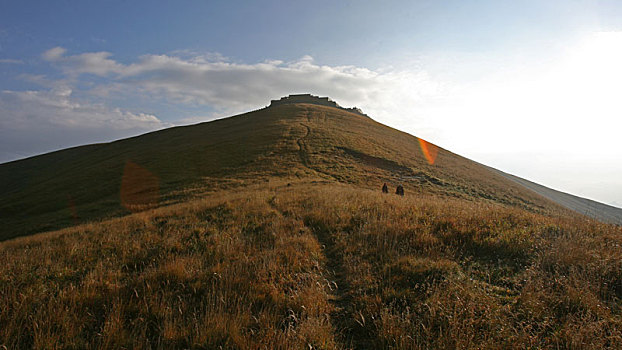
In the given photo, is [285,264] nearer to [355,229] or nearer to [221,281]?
[221,281]

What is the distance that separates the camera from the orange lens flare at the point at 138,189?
79.0 ft

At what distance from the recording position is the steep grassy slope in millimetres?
27578

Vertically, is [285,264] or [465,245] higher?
[465,245]

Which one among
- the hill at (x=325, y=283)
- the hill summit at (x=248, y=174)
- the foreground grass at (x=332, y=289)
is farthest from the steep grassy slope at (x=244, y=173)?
the foreground grass at (x=332, y=289)

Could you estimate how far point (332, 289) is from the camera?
16.1 ft

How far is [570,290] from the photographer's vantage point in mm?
4102

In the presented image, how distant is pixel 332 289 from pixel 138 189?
32.8m

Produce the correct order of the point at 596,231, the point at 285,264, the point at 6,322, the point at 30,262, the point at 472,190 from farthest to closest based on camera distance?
the point at 472,190
the point at 596,231
the point at 30,262
the point at 285,264
the point at 6,322

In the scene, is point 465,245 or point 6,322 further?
point 465,245

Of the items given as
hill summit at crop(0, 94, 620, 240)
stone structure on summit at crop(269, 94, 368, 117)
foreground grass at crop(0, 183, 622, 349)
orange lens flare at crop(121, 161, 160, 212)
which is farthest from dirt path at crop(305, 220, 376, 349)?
stone structure on summit at crop(269, 94, 368, 117)

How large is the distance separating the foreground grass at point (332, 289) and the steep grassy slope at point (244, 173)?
1958 cm

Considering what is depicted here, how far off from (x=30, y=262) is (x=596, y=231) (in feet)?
46.9

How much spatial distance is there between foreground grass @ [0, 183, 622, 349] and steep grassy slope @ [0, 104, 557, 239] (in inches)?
771

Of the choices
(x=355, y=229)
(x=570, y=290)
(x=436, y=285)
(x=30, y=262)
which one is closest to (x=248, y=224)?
(x=355, y=229)
